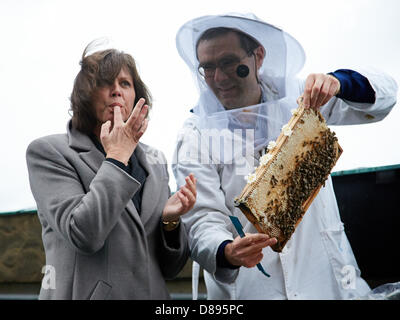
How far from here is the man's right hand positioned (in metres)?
1.09

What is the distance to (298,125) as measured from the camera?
116cm

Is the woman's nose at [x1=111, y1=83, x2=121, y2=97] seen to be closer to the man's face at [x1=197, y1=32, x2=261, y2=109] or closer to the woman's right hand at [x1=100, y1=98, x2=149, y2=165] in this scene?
the woman's right hand at [x1=100, y1=98, x2=149, y2=165]

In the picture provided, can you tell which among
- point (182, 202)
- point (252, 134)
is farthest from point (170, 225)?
point (252, 134)

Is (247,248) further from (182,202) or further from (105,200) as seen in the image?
(105,200)

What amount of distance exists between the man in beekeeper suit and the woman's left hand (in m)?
0.12

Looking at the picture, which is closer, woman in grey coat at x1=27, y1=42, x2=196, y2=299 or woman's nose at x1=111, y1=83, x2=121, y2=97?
woman in grey coat at x1=27, y1=42, x2=196, y2=299

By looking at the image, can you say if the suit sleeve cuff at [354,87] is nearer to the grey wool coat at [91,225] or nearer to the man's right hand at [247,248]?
the man's right hand at [247,248]

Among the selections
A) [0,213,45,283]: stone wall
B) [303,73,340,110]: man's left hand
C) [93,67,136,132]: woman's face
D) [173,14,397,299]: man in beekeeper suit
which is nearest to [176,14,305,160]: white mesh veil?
[173,14,397,299]: man in beekeeper suit

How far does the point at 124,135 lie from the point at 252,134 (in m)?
0.46

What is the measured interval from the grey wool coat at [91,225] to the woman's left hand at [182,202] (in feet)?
0.11

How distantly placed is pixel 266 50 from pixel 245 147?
33cm

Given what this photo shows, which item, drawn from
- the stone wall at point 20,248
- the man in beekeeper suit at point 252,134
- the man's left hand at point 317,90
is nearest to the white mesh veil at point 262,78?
the man in beekeeper suit at point 252,134
